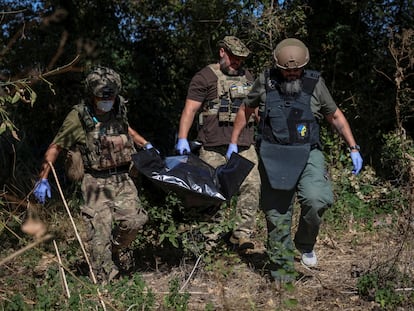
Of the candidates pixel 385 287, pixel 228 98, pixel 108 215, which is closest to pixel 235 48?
pixel 228 98

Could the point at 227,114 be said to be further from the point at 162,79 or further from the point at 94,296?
the point at 162,79

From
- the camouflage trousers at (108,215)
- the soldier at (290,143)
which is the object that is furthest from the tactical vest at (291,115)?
the camouflage trousers at (108,215)

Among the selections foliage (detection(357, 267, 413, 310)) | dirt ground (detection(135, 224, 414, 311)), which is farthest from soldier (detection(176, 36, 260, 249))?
foliage (detection(357, 267, 413, 310))

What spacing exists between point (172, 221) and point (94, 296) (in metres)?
1.21

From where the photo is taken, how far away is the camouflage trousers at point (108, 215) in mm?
4598

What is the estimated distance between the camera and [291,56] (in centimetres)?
424

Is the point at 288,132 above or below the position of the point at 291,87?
below

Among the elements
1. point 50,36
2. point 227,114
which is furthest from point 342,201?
point 50,36

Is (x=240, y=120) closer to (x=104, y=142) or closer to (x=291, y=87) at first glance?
(x=291, y=87)

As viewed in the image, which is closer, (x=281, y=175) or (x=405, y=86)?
(x=281, y=175)

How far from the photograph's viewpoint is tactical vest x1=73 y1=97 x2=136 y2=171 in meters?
4.65

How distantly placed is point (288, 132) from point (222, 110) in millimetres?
1283

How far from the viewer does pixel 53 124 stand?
866 centimetres

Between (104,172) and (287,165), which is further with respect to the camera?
(104,172)
